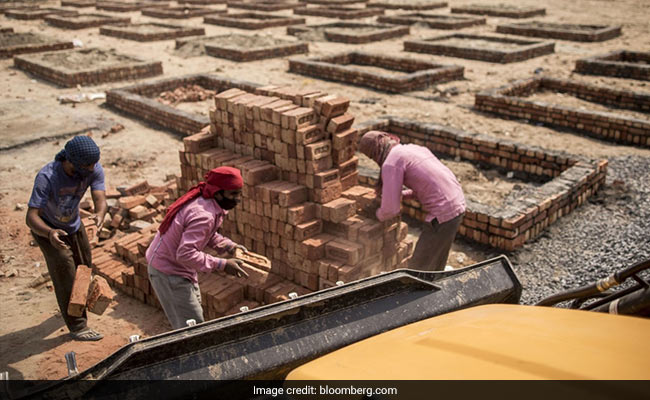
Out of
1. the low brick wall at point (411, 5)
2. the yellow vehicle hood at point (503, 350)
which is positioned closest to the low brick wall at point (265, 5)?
the low brick wall at point (411, 5)

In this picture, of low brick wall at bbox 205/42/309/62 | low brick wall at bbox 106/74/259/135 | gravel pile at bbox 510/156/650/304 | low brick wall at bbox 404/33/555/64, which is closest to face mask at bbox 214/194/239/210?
gravel pile at bbox 510/156/650/304

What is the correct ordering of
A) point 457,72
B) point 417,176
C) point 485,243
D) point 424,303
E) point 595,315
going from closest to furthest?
1. point 595,315
2. point 424,303
3. point 417,176
4. point 485,243
5. point 457,72

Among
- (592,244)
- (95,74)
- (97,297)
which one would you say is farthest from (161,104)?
(592,244)

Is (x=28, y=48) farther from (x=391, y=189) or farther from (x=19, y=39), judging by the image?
(x=391, y=189)

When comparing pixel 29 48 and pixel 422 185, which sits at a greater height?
pixel 29 48

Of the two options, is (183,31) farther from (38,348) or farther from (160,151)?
(38,348)

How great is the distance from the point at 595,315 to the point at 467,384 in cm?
85

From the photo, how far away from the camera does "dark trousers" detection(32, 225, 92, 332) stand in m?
4.79

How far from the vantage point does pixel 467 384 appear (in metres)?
1.73

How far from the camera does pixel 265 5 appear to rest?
28141mm

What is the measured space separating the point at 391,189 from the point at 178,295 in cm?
206

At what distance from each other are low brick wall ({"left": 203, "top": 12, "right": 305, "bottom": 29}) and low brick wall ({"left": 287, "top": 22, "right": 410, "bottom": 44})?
1.64m

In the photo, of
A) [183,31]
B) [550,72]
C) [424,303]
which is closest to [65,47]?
[183,31]

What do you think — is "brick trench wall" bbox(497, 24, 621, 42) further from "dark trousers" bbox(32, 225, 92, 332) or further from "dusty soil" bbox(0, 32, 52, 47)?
"dark trousers" bbox(32, 225, 92, 332)
